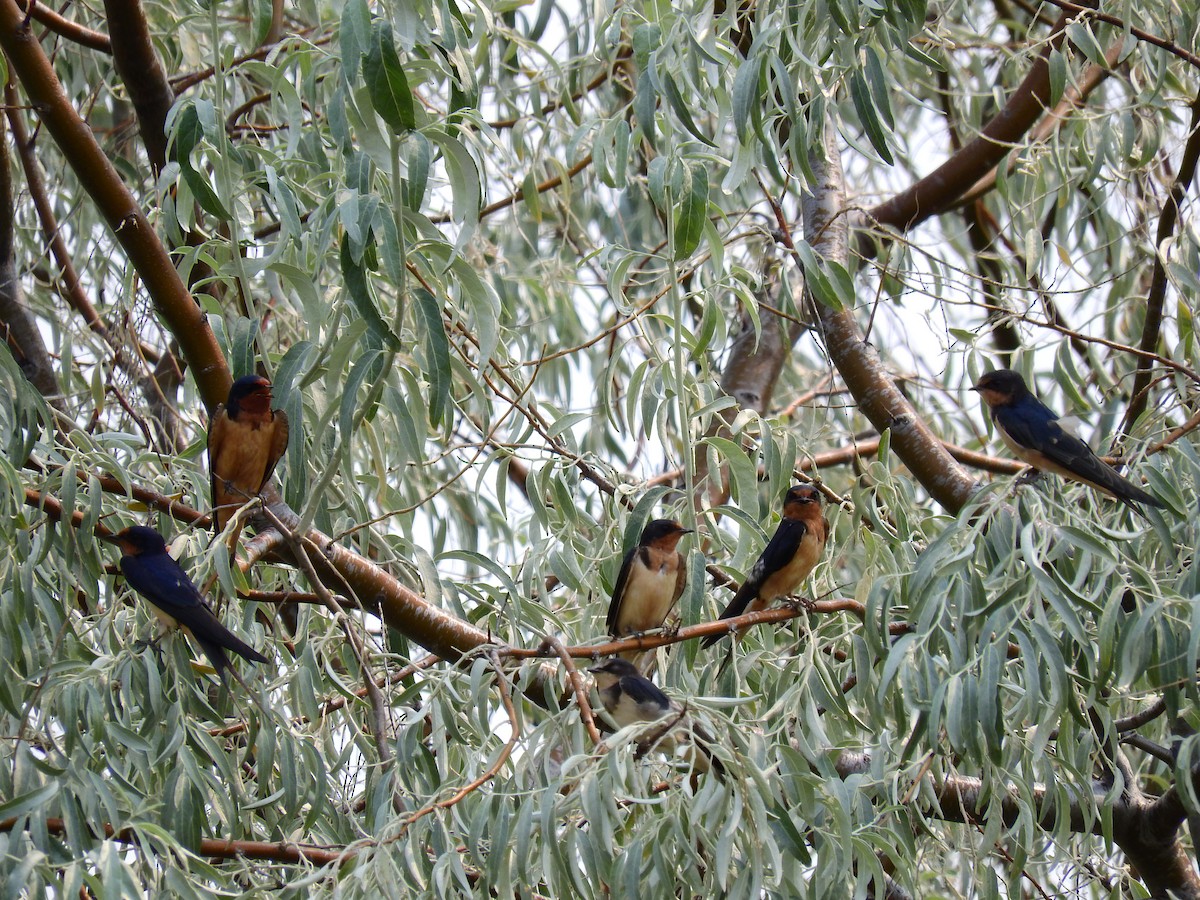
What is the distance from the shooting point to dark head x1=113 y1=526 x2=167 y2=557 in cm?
327

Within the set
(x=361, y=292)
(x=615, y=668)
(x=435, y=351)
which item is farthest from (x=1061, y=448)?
(x=361, y=292)

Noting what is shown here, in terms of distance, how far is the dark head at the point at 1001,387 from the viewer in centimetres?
405

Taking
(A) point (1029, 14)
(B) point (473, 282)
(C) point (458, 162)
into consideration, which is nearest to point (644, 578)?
(B) point (473, 282)

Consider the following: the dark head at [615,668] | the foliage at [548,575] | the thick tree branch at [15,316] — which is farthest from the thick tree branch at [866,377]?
the thick tree branch at [15,316]

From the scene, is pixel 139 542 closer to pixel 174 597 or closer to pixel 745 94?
pixel 174 597

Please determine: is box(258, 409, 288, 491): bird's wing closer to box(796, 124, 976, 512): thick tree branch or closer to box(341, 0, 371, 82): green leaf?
box(796, 124, 976, 512): thick tree branch

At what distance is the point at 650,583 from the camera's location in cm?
407

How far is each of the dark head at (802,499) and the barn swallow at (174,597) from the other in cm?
176

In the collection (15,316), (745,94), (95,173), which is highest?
(15,316)

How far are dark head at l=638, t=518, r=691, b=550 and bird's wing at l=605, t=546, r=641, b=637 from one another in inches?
8.8

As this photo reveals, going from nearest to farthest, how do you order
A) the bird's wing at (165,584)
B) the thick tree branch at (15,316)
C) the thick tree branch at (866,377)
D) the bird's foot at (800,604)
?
the bird's wing at (165,584) → the bird's foot at (800,604) → the thick tree branch at (866,377) → the thick tree branch at (15,316)

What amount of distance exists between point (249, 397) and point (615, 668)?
1.31m

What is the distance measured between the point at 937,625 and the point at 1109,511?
3.81 ft

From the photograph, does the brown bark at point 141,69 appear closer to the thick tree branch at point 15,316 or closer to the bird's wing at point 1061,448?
the thick tree branch at point 15,316
